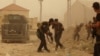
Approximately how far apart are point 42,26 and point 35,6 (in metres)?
48.9

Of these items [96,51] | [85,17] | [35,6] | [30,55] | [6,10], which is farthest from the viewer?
[35,6]

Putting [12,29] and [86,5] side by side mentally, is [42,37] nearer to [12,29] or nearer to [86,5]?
[12,29]

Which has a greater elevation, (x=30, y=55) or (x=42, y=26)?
(x=42, y=26)

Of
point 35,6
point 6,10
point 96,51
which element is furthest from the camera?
point 35,6

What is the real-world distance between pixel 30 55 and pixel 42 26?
205 centimetres

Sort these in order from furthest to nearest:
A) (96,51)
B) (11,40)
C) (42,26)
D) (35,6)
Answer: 1. (35,6)
2. (11,40)
3. (42,26)
4. (96,51)

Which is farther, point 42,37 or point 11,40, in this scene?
point 11,40

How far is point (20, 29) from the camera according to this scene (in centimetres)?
2733

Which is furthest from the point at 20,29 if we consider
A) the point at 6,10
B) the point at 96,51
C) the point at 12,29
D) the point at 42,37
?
the point at 6,10

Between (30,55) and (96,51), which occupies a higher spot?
(96,51)

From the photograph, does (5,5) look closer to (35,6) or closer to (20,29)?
(35,6)

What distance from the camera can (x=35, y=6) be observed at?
220 feet

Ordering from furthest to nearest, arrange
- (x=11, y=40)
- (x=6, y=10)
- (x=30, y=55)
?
1. (x=6, y=10)
2. (x=11, y=40)
3. (x=30, y=55)

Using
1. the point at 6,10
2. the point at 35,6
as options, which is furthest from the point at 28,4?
the point at 6,10
